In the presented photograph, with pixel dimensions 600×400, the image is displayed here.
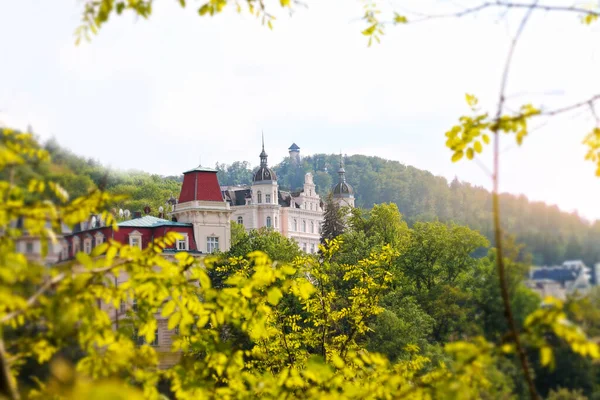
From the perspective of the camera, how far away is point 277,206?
11269cm

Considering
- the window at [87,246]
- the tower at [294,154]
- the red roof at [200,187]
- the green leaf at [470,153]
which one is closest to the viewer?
the green leaf at [470,153]

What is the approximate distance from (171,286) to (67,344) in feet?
2.22

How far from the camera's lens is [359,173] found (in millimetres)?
172625

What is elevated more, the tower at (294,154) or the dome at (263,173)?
the tower at (294,154)

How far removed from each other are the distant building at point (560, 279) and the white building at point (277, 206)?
102 metres

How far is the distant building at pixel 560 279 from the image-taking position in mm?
4773

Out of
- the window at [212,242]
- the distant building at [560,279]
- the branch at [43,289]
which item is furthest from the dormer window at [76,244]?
the window at [212,242]

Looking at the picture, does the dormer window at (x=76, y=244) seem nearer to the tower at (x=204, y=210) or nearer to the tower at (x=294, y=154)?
the tower at (x=204, y=210)

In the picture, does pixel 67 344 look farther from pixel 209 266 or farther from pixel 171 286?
pixel 209 266

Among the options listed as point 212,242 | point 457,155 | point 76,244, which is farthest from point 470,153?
point 212,242

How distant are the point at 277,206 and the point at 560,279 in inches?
4249

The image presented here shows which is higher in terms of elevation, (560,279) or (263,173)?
(263,173)

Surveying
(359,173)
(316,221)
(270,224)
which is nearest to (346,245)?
(270,224)

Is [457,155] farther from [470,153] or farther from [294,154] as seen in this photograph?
[294,154]
